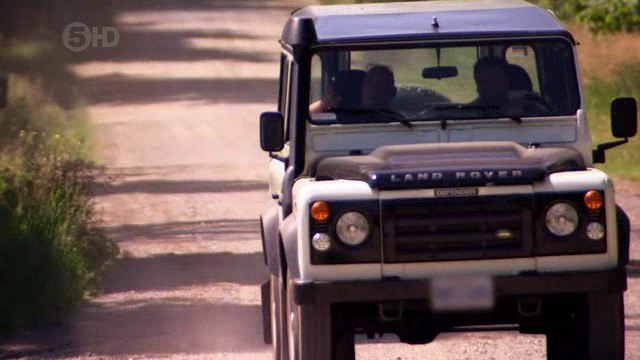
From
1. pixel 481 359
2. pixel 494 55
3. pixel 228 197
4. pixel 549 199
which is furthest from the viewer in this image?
pixel 228 197

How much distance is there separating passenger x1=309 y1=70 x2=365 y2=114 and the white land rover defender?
0.01 m

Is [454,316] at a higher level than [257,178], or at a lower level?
higher

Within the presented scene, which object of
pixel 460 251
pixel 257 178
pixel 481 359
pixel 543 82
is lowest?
pixel 257 178

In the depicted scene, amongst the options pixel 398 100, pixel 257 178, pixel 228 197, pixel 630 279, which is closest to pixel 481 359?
pixel 398 100

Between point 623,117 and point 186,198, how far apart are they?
12478 millimetres

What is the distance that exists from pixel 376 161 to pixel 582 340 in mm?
1387

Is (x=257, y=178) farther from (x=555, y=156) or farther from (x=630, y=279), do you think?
(x=555, y=156)

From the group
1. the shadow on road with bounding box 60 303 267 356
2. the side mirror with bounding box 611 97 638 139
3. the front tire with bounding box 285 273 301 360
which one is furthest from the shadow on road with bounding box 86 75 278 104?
the front tire with bounding box 285 273 301 360

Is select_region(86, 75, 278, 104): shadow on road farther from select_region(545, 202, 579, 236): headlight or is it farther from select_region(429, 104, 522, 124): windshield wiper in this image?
select_region(545, 202, 579, 236): headlight

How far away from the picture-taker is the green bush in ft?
42.4

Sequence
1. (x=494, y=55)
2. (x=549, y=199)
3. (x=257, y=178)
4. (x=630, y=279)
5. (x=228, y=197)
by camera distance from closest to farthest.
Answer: (x=549, y=199) < (x=494, y=55) < (x=630, y=279) < (x=228, y=197) < (x=257, y=178)

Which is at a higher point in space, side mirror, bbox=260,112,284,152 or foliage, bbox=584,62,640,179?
side mirror, bbox=260,112,284,152

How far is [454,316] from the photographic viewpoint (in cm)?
838

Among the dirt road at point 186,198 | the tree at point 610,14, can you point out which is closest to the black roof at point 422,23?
the dirt road at point 186,198
